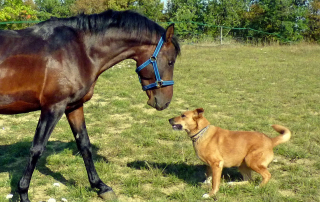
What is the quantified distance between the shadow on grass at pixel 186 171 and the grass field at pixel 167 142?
0.05ft

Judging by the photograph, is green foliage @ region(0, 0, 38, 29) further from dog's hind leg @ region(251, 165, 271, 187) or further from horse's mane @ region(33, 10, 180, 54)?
dog's hind leg @ region(251, 165, 271, 187)

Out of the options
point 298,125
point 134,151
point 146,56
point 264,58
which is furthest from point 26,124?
point 264,58

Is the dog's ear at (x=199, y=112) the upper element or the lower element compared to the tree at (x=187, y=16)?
lower

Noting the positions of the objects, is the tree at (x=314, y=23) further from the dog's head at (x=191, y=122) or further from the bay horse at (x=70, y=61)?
the bay horse at (x=70, y=61)

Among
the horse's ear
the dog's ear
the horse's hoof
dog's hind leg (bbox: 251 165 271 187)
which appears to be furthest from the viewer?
the dog's ear

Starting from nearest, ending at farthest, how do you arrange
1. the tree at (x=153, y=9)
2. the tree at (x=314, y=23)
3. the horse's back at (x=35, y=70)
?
the horse's back at (x=35, y=70) < the tree at (x=314, y=23) < the tree at (x=153, y=9)

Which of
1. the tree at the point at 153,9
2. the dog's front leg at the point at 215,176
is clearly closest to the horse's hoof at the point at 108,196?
the dog's front leg at the point at 215,176

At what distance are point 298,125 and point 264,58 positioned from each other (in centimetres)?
1110

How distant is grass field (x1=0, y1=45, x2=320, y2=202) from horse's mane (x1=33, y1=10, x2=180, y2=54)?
70.0 inches

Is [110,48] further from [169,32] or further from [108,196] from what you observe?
[108,196]

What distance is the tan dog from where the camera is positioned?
4.03 meters

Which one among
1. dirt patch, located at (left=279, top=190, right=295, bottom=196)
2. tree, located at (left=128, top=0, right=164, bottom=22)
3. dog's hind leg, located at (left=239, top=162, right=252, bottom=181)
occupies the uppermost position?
tree, located at (left=128, top=0, right=164, bottom=22)

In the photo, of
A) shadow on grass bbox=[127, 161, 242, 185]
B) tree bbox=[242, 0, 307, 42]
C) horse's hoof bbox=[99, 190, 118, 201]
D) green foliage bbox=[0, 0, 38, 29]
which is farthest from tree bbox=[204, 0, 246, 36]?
horse's hoof bbox=[99, 190, 118, 201]

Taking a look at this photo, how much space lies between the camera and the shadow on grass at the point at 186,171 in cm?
444
